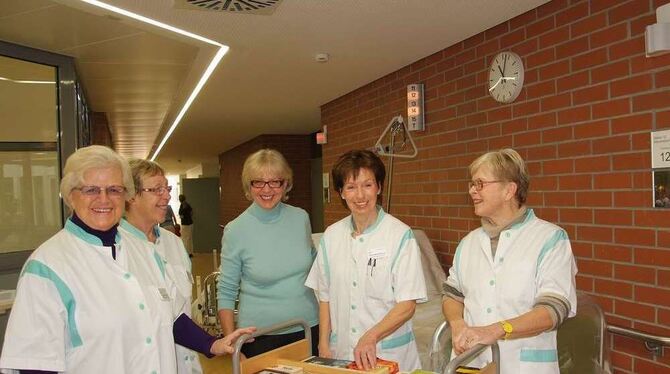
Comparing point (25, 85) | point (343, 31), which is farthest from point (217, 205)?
point (343, 31)

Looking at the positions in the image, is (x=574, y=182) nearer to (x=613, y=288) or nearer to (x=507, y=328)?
(x=613, y=288)

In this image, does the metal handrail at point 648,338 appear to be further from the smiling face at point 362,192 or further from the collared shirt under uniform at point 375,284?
the smiling face at point 362,192

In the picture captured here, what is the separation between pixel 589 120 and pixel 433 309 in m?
1.35

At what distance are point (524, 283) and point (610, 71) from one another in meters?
1.38

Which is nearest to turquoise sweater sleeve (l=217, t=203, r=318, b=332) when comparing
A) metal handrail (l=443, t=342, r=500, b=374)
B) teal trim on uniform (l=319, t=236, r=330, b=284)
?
teal trim on uniform (l=319, t=236, r=330, b=284)

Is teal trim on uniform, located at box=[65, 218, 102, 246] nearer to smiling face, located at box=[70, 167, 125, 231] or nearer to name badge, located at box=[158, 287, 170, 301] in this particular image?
smiling face, located at box=[70, 167, 125, 231]

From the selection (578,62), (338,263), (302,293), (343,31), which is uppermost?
(343,31)

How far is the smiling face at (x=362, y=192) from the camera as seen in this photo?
1922 mm

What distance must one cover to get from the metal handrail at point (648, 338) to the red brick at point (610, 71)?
1.16 m

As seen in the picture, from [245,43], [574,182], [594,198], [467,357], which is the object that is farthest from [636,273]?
[245,43]

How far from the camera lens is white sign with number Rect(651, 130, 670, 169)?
2.33 meters

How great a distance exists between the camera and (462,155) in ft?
12.3

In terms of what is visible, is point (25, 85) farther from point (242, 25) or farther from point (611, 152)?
point (611, 152)

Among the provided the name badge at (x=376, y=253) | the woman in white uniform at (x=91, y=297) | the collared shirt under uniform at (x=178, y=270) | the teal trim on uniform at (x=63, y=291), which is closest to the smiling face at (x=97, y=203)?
the woman in white uniform at (x=91, y=297)
